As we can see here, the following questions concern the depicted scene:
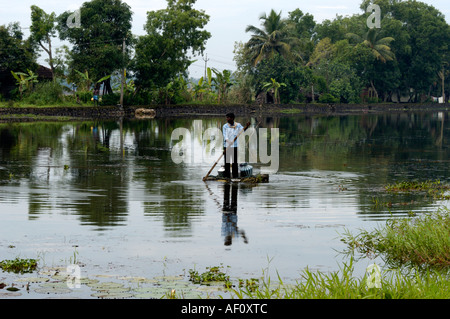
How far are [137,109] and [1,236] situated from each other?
47703 millimetres

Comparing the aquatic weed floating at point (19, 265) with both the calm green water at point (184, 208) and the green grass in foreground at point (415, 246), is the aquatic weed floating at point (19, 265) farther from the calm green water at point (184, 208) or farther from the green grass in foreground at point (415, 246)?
the green grass in foreground at point (415, 246)

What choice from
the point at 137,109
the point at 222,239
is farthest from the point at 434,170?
the point at 137,109

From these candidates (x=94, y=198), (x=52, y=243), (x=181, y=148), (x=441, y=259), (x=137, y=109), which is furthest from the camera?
(x=137, y=109)

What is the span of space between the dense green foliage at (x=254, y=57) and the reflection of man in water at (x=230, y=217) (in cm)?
3881

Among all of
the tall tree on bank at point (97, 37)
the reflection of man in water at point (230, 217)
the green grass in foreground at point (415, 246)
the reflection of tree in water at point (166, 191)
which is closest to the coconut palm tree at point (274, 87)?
the tall tree on bank at point (97, 37)

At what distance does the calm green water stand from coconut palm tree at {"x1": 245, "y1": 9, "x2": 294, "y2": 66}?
1760 inches

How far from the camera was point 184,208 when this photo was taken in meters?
13.6

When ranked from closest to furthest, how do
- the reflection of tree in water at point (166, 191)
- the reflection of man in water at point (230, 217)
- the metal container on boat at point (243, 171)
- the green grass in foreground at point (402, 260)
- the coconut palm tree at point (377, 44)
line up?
the green grass in foreground at point (402, 260) < the reflection of man in water at point (230, 217) < the reflection of tree in water at point (166, 191) < the metal container on boat at point (243, 171) < the coconut palm tree at point (377, 44)

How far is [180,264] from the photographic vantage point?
9.01m

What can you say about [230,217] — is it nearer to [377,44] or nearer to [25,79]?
[25,79]

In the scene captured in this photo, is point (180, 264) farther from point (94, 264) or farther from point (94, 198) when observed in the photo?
point (94, 198)

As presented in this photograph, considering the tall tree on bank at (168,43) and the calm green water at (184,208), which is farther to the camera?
the tall tree on bank at (168,43)

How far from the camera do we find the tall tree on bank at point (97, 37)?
53.8 m

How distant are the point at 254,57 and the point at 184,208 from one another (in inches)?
2400
